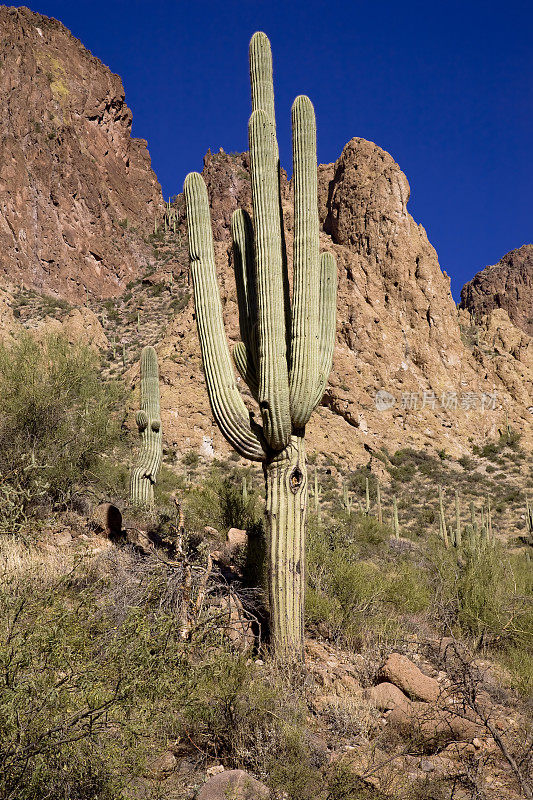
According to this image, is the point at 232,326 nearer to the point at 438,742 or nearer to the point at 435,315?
the point at 435,315

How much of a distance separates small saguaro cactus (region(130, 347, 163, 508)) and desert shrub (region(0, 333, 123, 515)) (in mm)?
1275

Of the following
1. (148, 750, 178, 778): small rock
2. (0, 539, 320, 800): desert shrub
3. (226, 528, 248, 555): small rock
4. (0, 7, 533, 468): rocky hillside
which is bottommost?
(148, 750, 178, 778): small rock

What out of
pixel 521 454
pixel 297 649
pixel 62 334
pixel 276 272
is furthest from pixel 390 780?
pixel 521 454

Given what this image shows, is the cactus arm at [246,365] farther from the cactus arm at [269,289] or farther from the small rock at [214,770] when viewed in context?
the small rock at [214,770]

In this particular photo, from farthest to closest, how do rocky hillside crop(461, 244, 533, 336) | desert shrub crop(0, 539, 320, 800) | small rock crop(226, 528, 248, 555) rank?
rocky hillside crop(461, 244, 533, 336), small rock crop(226, 528, 248, 555), desert shrub crop(0, 539, 320, 800)

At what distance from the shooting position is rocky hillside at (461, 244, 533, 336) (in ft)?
203

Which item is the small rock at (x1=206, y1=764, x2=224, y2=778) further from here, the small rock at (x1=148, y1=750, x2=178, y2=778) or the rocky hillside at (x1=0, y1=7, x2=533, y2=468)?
the rocky hillside at (x1=0, y1=7, x2=533, y2=468)

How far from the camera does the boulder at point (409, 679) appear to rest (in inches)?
200

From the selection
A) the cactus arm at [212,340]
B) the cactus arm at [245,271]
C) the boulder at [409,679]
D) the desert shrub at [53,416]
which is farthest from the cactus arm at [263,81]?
the desert shrub at [53,416]

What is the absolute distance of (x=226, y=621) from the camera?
5348mm

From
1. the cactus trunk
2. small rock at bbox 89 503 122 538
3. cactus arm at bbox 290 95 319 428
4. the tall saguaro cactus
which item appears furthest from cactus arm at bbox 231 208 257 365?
small rock at bbox 89 503 122 538

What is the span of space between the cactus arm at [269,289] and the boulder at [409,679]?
2278mm

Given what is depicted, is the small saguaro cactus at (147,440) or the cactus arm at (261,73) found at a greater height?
the cactus arm at (261,73)

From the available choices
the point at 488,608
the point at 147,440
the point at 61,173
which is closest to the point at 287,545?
the point at 488,608
